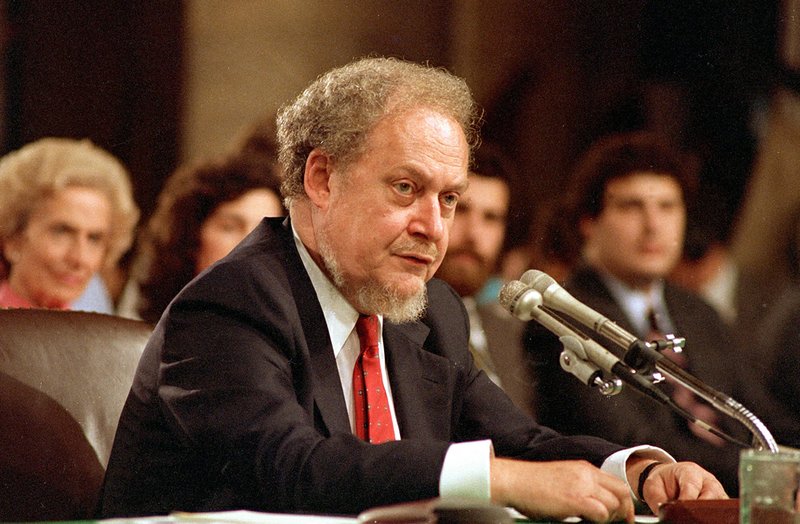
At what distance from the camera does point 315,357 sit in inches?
74.4

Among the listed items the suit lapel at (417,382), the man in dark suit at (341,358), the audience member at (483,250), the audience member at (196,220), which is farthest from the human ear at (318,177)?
the audience member at (483,250)

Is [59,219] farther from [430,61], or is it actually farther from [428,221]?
[428,221]

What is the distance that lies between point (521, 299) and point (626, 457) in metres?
0.43

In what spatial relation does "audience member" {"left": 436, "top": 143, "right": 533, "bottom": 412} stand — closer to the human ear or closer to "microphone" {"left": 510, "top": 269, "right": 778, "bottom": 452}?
the human ear

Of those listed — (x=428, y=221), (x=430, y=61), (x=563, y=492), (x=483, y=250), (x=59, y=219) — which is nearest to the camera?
(x=563, y=492)

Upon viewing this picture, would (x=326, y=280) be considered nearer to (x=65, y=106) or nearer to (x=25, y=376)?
(x=25, y=376)

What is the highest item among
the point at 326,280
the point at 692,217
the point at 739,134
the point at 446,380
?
the point at 739,134

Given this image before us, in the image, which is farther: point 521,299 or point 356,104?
point 356,104

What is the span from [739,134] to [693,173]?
36 centimetres

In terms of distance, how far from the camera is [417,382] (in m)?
2.06

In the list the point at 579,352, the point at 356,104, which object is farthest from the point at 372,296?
the point at 579,352

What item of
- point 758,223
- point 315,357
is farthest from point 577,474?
point 758,223

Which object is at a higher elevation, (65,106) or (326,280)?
(65,106)

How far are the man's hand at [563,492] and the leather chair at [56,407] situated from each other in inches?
35.3
